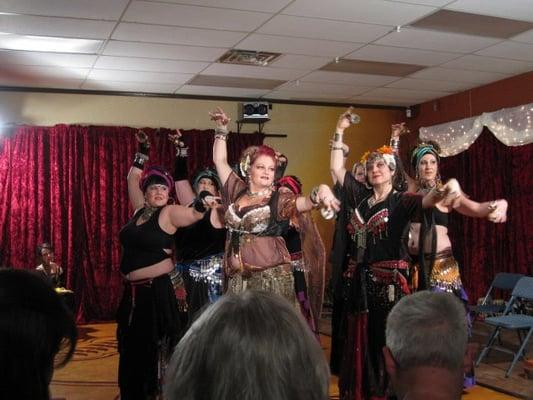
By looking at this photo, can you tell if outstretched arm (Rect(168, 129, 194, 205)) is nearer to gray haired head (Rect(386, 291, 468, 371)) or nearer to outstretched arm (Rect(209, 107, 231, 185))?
outstretched arm (Rect(209, 107, 231, 185))

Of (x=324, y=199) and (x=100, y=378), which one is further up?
(x=324, y=199)

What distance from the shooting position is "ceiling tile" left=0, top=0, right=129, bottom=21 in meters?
4.09

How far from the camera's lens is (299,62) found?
5797 millimetres

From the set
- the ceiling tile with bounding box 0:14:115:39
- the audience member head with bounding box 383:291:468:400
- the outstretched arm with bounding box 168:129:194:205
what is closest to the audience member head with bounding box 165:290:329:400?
the audience member head with bounding box 383:291:468:400

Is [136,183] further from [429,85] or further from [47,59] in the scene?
[429,85]

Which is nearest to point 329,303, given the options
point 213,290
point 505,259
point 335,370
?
point 505,259

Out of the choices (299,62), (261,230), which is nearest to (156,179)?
(261,230)

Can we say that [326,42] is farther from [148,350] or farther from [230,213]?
[148,350]

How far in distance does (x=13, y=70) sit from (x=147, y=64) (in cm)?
130

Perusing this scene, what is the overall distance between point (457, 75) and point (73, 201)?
4.27m

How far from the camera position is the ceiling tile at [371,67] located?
589 centimetres

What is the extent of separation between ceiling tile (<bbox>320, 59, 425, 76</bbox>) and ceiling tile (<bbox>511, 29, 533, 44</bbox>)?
3.52ft

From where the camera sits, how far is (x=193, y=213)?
3.33m

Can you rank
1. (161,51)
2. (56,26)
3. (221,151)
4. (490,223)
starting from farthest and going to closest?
1. (490,223)
2. (161,51)
3. (56,26)
4. (221,151)
